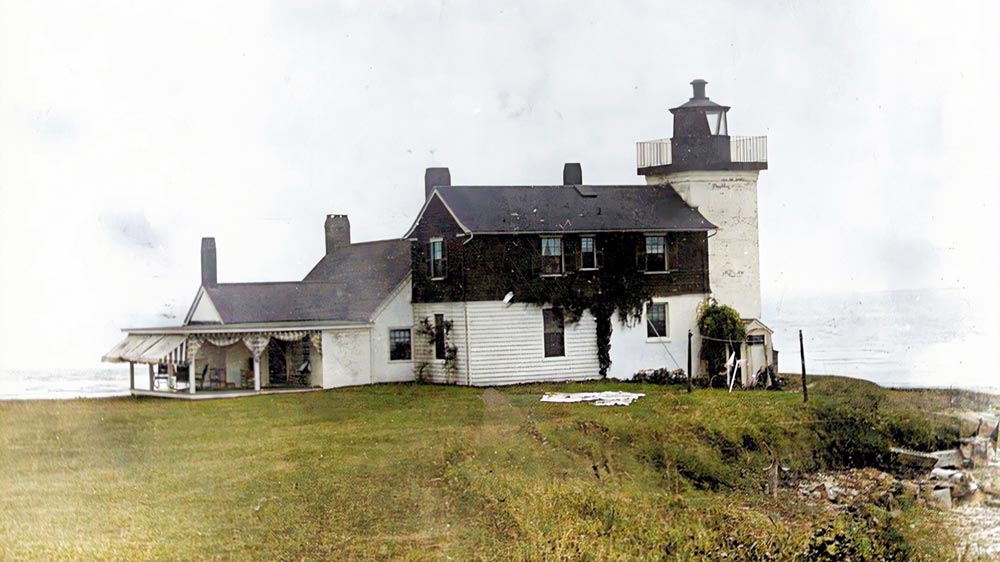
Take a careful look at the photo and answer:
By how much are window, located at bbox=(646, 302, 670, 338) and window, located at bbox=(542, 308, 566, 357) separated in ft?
4.53

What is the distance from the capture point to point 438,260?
52.5 ft

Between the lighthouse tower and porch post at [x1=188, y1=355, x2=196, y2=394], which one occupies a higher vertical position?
the lighthouse tower

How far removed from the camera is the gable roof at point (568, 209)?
15.3 meters

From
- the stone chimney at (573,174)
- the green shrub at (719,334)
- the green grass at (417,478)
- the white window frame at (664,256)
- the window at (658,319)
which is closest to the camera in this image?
the green grass at (417,478)

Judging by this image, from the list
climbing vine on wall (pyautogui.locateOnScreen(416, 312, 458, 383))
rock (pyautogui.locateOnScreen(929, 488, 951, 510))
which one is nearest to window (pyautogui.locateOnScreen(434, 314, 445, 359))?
climbing vine on wall (pyautogui.locateOnScreen(416, 312, 458, 383))

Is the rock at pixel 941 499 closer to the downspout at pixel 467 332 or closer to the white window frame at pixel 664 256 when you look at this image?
the white window frame at pixel 664 256

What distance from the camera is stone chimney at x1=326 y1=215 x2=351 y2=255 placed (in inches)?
627

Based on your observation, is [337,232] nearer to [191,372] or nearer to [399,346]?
[399,346]

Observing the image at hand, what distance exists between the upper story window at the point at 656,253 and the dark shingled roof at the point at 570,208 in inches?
7.4

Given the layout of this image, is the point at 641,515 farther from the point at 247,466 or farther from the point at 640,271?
the point at 640,271

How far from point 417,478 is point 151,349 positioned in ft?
17.8

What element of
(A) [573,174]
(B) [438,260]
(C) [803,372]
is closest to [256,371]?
(B) [438,260]

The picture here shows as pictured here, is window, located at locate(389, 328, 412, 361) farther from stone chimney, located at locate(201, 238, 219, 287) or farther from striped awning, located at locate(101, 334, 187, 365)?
striped awning, located at locate(101, 334, 187, 365)

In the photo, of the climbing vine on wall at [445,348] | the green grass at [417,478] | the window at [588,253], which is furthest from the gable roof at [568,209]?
the green grass at [417,478]
